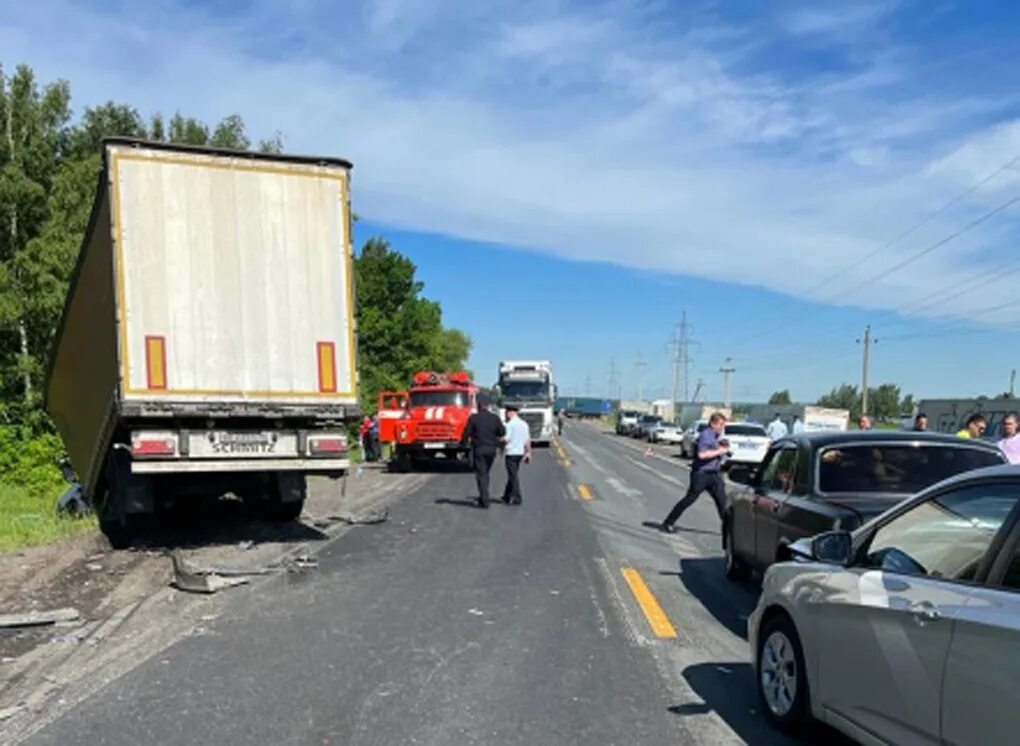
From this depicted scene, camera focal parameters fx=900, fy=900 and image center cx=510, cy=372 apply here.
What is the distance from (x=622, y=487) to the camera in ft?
65.0

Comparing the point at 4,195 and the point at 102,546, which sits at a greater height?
the point at 4,195

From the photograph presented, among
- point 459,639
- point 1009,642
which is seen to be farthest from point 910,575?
point 459,639

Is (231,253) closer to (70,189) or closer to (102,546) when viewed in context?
(102,546)

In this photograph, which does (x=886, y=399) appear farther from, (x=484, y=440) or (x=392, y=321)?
(x=484, y=440)

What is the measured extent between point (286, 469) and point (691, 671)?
5.72 m

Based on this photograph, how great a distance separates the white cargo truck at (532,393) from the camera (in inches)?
1470

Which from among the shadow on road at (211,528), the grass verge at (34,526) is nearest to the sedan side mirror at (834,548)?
the shadow on road at (211,528)

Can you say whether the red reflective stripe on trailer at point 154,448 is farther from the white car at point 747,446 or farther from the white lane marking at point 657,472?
the white car at point 747,446

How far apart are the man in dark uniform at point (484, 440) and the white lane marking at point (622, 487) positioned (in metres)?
4.09

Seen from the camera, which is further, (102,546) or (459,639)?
(102,546)

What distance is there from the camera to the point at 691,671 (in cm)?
576

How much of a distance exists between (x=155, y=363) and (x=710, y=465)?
23.1ft

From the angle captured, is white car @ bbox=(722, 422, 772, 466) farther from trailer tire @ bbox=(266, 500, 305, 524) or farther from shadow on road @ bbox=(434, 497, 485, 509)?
trailer tire @ bbox=(266, 500, 305, 524)

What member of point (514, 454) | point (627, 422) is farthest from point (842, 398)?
point (514, 454)
